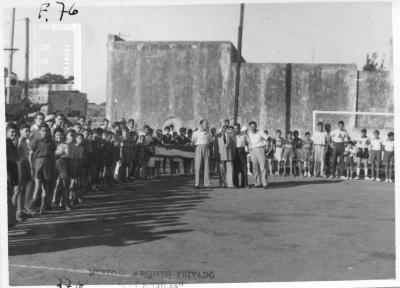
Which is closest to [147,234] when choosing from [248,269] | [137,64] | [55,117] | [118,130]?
[248,269]

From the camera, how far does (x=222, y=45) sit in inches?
740

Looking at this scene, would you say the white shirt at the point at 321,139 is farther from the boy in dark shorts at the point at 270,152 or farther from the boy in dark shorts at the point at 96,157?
the boy in dark shorts at the point at 96,157

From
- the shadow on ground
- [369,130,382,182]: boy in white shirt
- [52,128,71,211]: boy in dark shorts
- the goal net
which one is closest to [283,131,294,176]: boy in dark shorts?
the goal net

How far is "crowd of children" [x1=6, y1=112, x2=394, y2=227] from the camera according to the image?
24.5ft

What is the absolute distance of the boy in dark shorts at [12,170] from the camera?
6848 mm

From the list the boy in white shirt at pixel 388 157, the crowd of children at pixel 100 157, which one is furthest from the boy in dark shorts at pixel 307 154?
the boy in white shirt at pixel 388 157

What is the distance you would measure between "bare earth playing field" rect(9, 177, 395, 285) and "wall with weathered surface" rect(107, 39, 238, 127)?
924 centimetres

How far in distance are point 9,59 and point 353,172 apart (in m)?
9.84

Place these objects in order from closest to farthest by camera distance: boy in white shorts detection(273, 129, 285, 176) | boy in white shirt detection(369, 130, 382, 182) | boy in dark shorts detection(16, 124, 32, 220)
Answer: boy in dark shorts detection(16, 124, 32, 220)
boy in white shirt detection(369, 130, 382, 182)
boy in white shorts detection(273, 129, 285, 176)

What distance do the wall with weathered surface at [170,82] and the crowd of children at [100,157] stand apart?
4032 millimetres

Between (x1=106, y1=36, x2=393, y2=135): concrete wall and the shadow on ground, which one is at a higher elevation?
(x1=106, y1=36, x2=393, y2=135): concrete wall

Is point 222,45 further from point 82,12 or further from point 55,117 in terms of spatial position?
point 82,12

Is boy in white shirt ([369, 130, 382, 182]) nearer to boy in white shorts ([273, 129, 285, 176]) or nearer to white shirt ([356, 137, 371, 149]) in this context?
white shirt ([356, 137, 371, 149])

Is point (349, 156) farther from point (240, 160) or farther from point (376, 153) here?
point (240, 160)
